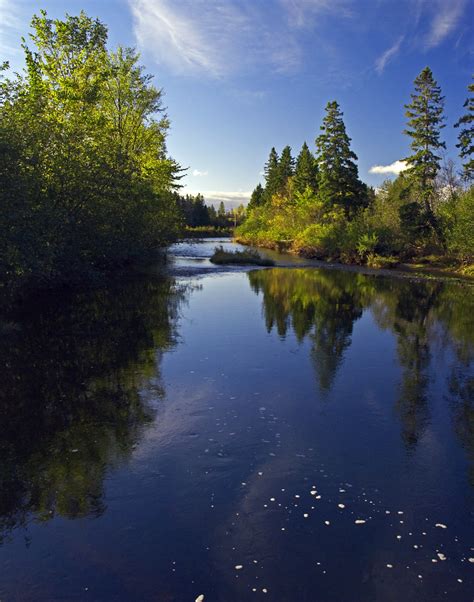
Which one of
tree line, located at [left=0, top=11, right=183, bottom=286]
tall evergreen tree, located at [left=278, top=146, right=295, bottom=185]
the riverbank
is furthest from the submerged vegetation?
tall evergreen tree, located at [left=278, top=146, right=295, bottom=185]

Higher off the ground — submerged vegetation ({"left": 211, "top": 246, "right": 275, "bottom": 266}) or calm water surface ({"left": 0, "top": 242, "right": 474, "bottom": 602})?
submerged vegetation ({"left": 211, "top": 246, "right": 275, "bottom": 266})

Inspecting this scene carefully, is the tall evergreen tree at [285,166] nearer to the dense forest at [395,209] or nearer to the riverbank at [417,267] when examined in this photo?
the dense forest at [395,209]

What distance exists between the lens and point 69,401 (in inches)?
427

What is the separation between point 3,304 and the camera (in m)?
20.5

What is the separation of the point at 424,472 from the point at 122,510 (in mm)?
5252

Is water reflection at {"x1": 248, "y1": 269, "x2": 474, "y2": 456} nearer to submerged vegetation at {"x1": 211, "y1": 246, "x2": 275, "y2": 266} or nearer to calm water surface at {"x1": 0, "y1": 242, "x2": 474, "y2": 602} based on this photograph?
calm water surface at {"x1": 0, "y1": 242, "x2": 474, "y2": 602}

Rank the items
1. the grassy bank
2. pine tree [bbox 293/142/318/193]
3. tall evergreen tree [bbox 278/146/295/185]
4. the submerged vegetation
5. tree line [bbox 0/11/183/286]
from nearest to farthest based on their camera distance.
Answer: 1. tree line [bbox 0/11/183/286]
2. the submerged vegetation
3. pine tree [bbox 293/142/318/193]
4. tall evergreen tree [bbox 278/146/295/185]
5. the grassy bank

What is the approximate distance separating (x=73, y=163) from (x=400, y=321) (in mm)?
18659

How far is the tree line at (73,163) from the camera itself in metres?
16.5

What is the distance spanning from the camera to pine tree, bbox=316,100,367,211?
59.6 metres

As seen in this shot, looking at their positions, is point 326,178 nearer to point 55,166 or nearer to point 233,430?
point 55,166

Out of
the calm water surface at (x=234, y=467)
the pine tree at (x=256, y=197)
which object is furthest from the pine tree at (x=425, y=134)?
the pine tree at (x=256, y=197)

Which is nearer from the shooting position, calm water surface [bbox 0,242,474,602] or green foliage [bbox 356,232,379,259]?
calm water surface [bbox 0,242,474,602]

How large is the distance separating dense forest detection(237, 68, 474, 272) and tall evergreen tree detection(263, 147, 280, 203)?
23106mm
